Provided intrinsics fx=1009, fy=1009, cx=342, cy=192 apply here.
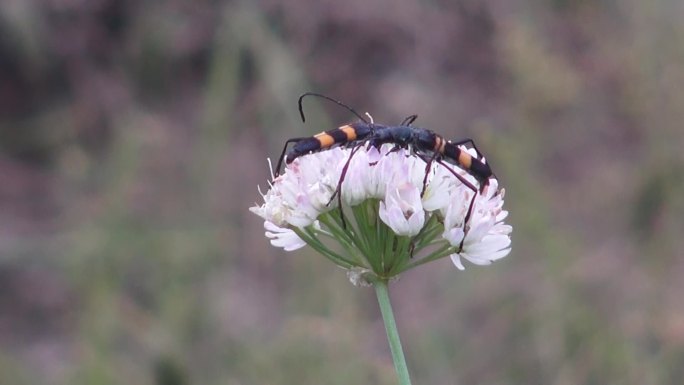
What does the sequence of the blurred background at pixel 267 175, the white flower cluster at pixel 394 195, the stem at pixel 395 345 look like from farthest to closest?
the blurred background at pixel 267 175, the white flower cluster at pixel 394 195, the stem at pixel 395 345

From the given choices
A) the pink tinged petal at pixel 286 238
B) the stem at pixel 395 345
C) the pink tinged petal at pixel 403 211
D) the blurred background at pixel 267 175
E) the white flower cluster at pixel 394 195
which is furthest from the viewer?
the blurred background at pixel 267 175

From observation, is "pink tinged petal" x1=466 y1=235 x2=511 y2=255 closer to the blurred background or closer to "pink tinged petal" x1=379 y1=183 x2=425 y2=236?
"pink tinged petal" x1=379 y1=183 x2=425 y2=236

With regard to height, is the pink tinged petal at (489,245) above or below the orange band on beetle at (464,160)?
below

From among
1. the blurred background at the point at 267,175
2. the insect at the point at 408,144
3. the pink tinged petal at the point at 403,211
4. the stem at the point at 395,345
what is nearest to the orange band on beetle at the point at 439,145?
the insect at the point at 408,144

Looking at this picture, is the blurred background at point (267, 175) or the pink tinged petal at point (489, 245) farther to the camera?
the blurred background at point (267, 175)

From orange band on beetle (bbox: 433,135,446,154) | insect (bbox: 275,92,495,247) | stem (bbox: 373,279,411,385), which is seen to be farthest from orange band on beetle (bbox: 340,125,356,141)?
stem (bbox: 373,279,411,385)

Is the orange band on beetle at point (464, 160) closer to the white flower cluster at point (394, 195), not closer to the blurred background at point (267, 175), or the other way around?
the white flower cluster at point (394, 195)

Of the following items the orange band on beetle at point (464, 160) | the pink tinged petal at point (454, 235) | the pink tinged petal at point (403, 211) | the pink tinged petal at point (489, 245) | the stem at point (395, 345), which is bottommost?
the stem at point (395, 345)
